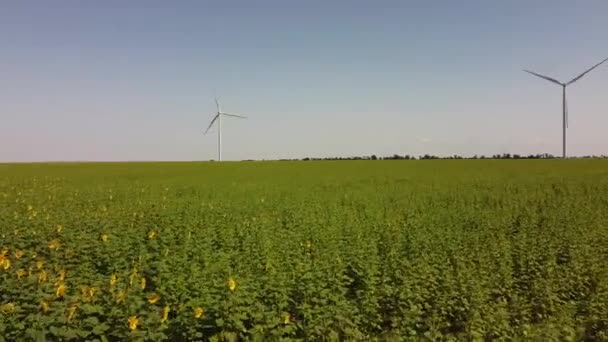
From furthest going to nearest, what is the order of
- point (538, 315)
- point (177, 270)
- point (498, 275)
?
point (498, 275) → point (177, 270) → point (538, 315)

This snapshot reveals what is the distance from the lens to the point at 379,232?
40.9ft

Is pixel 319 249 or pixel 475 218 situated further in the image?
pixel 475 218

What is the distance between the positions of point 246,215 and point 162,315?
29.6 feet

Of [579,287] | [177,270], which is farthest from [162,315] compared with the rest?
[579,287]

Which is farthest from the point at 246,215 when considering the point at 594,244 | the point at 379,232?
the point at 594,244

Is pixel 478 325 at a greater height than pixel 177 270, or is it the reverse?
pixel 177 270

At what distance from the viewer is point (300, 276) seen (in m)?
7.80

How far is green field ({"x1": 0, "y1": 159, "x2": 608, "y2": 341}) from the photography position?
596cm

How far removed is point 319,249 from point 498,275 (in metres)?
3.51

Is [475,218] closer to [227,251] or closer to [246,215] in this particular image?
[246,215]

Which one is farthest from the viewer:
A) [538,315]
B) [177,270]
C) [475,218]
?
[475,218]

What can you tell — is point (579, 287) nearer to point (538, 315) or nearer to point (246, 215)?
point (538, 315)

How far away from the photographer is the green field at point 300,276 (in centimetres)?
596

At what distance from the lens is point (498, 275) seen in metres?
8.65
